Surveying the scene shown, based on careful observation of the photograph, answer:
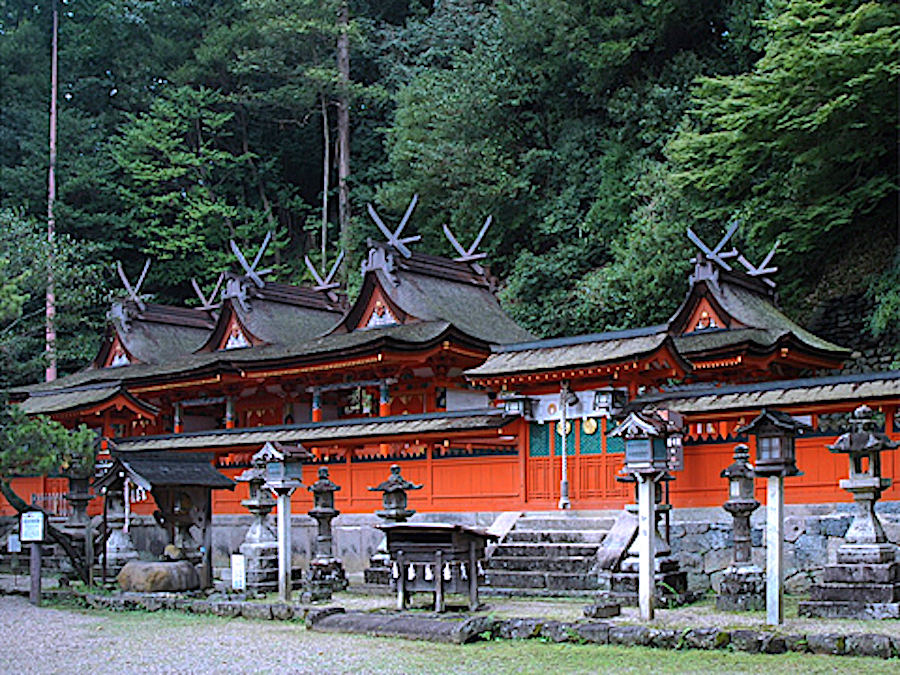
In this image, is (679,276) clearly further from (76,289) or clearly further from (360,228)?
(76,289)

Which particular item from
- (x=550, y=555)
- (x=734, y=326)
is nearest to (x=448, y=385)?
(x=734, y=326)

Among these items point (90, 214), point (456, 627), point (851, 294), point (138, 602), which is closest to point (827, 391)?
point (456, 627)

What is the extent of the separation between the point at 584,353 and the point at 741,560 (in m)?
5.42

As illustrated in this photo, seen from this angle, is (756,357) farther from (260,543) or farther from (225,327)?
(225,327)

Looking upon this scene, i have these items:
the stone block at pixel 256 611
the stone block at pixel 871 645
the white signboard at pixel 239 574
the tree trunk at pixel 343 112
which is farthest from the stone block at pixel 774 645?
the tree trunk at pixel 343 112

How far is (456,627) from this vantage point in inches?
500

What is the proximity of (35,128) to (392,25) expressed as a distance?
699 inches

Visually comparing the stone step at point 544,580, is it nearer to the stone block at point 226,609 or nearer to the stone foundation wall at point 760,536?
the stone foundation wall at point 760,536

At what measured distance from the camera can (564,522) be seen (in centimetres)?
1869

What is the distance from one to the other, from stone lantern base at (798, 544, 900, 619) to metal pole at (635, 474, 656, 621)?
6.23ft

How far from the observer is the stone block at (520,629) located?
1268 cm

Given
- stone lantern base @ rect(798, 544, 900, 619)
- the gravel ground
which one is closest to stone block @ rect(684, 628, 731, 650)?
the gravel ground

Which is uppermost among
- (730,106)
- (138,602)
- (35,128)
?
(35,128)

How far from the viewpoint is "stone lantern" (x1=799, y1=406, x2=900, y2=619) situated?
42.3 ft
